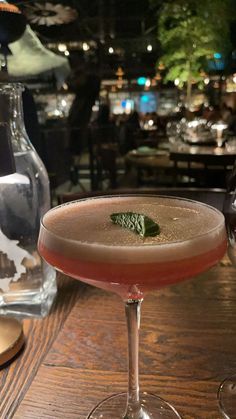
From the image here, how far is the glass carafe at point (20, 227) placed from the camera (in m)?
0.98

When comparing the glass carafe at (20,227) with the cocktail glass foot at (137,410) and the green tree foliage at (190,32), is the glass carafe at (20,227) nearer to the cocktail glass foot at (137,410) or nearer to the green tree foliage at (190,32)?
the cocktail glass foot at (137,410)

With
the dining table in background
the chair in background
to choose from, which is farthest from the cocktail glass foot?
the dining table in background

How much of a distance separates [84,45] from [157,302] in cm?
568

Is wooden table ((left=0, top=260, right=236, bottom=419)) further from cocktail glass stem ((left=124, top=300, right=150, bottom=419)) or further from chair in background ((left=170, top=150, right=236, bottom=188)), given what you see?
chair in background ((left=170, top=150, right=236, bottom=188))

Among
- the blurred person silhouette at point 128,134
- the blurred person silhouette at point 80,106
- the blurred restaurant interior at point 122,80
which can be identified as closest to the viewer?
the blurred restaurant interior at point 122,80

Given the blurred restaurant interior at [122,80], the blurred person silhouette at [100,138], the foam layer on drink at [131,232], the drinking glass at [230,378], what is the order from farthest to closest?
the blurred person silhouette at [100,138] < the blurred restaurant interior at [122,80] < the drinking glass at [230,378] < the foam layer on drink at [131,232]

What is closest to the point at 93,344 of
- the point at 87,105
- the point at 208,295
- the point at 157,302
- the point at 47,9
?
the point at 157,302

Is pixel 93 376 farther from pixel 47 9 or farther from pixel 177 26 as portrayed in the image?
pixel 177 26

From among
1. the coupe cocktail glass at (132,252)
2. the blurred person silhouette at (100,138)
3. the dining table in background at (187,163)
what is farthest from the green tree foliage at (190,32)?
the coupe cocktail glass at (132,252)

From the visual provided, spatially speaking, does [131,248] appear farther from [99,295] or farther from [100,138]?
[100,138]

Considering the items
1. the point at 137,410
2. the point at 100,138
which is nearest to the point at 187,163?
the point at 100,138

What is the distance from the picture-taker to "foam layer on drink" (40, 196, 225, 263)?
23.3 inches

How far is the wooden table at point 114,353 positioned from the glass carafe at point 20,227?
61 mm

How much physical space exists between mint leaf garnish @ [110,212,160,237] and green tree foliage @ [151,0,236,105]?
584cm
